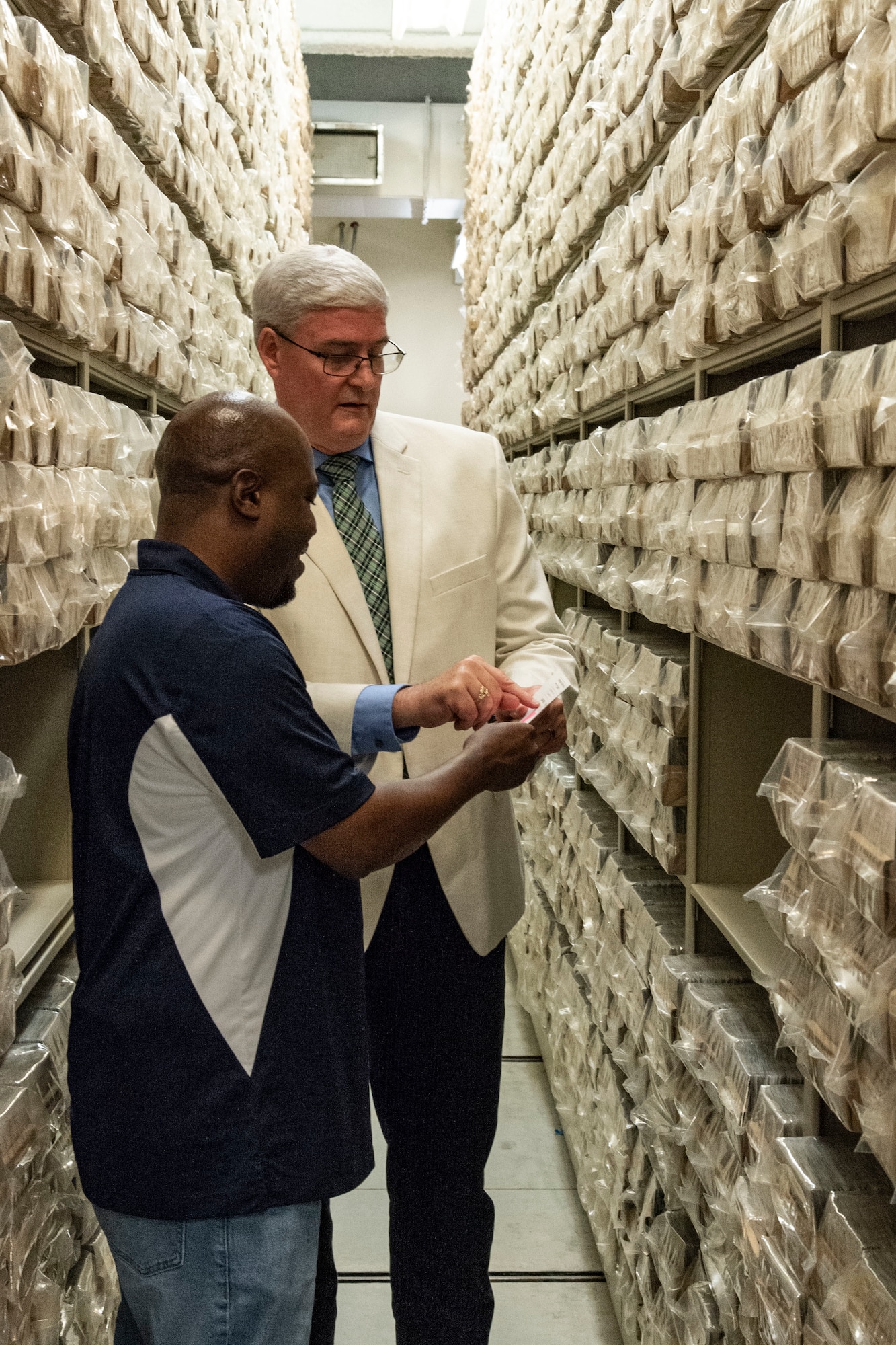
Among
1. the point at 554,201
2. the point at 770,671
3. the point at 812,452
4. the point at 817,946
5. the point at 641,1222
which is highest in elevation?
the point at 554,201

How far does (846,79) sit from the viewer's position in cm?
136

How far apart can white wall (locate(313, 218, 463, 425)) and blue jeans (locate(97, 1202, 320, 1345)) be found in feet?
28.1

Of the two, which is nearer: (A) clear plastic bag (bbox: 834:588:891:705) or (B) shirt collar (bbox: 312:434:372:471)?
(A) clear plastic bag (bbox: 834:588:891:705)

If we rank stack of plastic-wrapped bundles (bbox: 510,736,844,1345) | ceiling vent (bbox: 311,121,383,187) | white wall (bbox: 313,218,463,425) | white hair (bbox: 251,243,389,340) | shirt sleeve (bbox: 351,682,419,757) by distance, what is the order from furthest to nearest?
white wall (bbox: 313,218,463,425) → ceiling vent (bbox: 311,121,383,187) → white hair (bbox: 251,243,389,340) → shirt sleeve (bbox: 351,682,419,757) → stack of plastic-wrapped bundles (bbox: 510,736,844,1345)

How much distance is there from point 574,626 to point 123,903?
7.41ft

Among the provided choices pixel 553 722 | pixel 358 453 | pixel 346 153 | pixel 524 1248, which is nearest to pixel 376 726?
pixel 553 722

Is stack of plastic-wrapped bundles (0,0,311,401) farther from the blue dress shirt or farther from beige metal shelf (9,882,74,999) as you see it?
beige metal shelf (9,882,74,999)

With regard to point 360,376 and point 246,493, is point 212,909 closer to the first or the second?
point 246,493

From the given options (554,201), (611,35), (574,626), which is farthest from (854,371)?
(554,201)

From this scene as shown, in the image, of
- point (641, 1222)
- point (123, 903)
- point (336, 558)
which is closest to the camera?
point (123, 903)

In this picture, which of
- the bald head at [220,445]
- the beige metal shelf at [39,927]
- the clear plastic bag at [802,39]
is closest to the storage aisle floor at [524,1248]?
the beige metal shelf at [39,927]

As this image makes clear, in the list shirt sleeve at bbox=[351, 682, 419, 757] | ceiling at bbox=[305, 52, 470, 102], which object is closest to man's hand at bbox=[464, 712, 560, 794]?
shirt sleeve at bbox=[351, 682, 419, 757]

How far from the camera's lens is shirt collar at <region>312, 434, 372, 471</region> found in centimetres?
223

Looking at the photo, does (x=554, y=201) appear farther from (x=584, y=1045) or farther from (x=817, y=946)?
(x=817, y=946)
